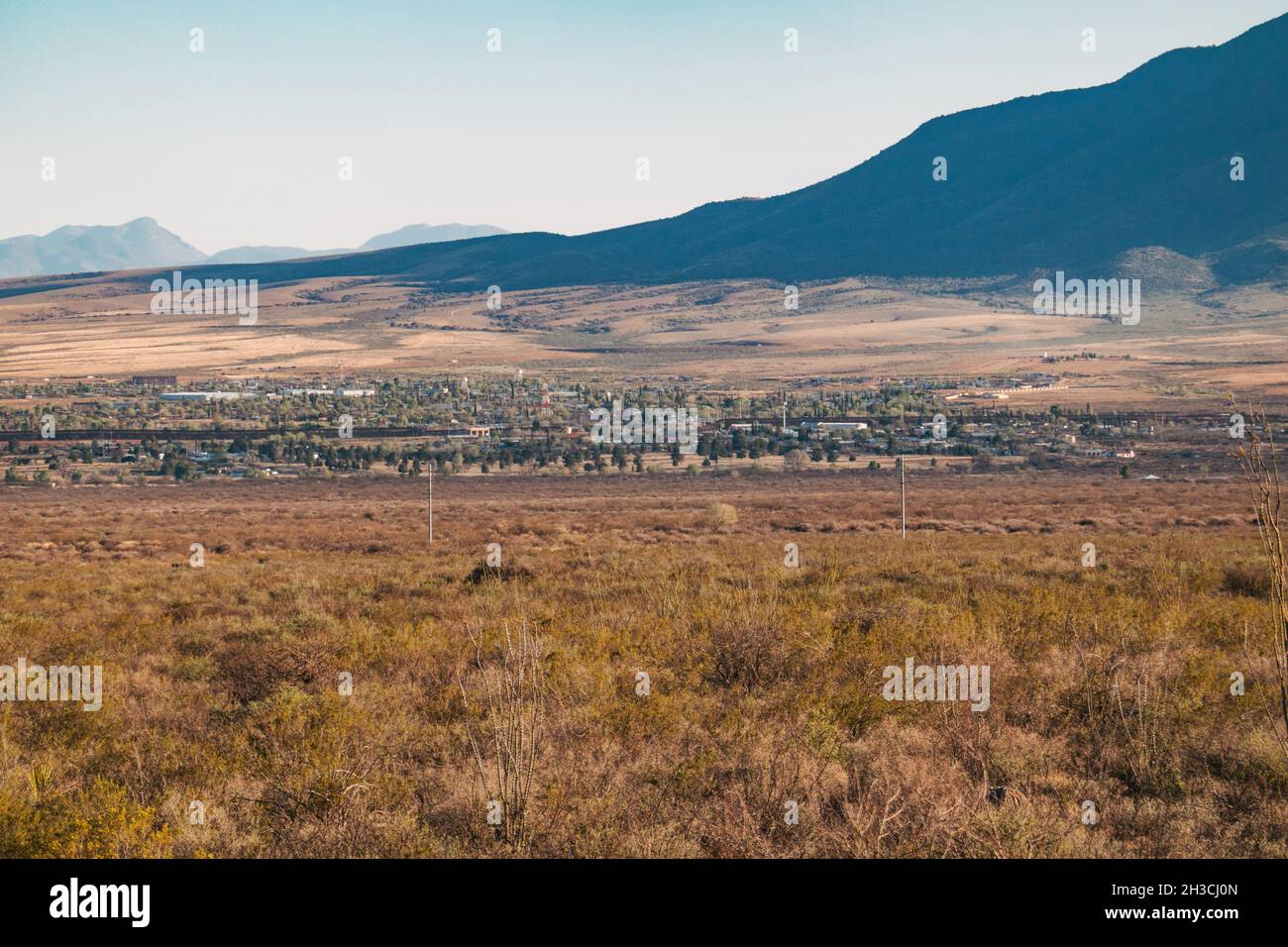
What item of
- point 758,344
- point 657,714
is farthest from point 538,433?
point 758,344

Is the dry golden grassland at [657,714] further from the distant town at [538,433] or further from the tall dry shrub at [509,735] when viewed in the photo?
the distant town at [538,433]

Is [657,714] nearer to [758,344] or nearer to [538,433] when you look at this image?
[538,433]

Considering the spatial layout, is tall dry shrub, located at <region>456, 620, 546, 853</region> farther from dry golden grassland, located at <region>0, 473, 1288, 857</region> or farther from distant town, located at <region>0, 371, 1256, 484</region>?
distant town, located at <region>0, 371, 1256, 484</region>

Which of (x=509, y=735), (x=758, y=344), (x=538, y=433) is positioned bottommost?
(x=509, y=735)

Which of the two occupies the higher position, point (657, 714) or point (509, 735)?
point (509, 735)

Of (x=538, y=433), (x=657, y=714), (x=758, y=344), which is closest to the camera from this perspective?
(x=657, y=714)

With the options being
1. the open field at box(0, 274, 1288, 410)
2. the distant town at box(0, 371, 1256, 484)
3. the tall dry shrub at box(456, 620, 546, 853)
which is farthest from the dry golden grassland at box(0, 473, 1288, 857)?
the open field at box(0, 274, 1288, 410)
